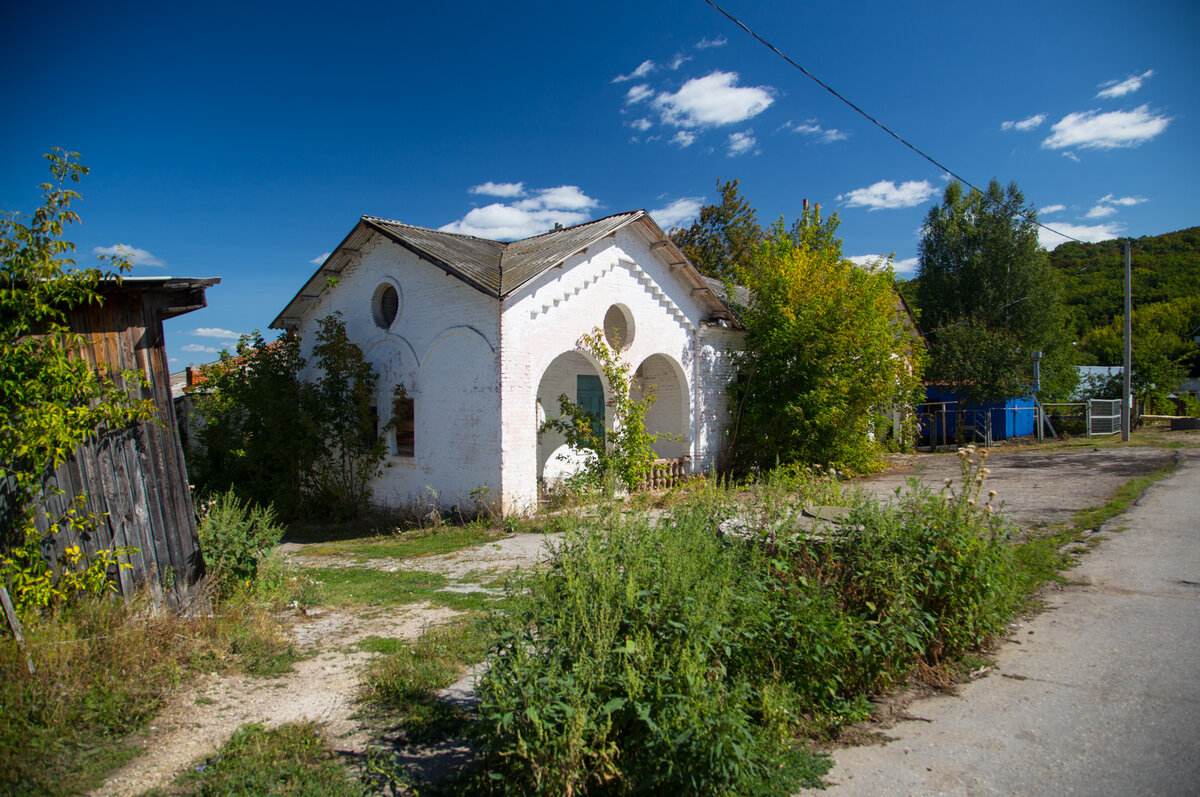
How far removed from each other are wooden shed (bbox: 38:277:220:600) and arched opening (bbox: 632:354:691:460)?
1001 centimetres

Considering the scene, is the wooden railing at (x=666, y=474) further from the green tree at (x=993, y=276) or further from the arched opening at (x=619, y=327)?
the green tree at (x=993, y=276)

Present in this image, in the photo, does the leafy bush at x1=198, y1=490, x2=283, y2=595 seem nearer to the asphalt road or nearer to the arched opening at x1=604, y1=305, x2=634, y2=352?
the asphalt road

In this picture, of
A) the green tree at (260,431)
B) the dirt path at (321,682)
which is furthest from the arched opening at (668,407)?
the green tree at (260,431)

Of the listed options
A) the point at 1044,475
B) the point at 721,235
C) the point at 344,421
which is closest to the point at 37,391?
the point at 344,421

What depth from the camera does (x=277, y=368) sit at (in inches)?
544

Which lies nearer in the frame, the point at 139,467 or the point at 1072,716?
the point at 1072,716

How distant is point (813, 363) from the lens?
1468 cm

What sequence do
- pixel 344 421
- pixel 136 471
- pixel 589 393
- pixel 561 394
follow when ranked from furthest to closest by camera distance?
pixel 589 393 < pixel 561 394 < pixel 344 421 < pixel 136 471

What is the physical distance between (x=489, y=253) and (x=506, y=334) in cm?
378

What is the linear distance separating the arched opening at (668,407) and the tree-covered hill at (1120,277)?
162ft

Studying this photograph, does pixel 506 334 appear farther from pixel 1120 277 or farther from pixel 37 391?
pixel 1120 277

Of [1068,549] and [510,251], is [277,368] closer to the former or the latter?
[510,251]

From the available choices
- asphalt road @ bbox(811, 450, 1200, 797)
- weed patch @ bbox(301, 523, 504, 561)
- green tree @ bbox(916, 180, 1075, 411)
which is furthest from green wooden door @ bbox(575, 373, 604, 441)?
green tree @ bbox(916, 180, 1075, 411)

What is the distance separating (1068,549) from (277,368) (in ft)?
46.2
